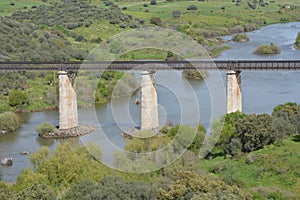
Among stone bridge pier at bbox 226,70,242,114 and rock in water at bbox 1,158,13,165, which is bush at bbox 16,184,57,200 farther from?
stone bridge pier at bbox 226,70,242,114

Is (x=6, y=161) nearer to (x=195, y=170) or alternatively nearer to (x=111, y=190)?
(x=195, y=170)

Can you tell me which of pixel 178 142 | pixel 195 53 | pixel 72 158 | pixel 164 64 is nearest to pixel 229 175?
pixel 178 142

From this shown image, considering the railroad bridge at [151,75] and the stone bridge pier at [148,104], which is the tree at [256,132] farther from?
the stone bridge pier at [148,104]

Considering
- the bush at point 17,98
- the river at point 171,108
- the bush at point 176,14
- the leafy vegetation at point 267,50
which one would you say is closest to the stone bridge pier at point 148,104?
the river at point 171,108

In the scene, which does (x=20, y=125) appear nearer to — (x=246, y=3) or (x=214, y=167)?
(x=214, y=167)

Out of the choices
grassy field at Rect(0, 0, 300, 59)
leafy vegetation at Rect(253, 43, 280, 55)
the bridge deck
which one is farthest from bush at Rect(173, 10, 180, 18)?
the bridge deck

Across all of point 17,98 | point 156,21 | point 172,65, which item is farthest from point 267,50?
point 17,98

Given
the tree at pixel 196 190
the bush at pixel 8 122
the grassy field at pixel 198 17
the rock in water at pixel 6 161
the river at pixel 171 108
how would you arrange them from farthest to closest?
1. the grassy field at pixel 198 17
2. the bush at pixel 8 122
3. the river at pixel 171 108
4. the rock in water at pixel 6 161
5. the tree at pixel 196 190
